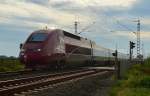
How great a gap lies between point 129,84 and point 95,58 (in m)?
37.8

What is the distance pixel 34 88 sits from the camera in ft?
60.6

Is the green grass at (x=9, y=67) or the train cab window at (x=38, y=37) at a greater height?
the train cab window at (x=38, y=37)

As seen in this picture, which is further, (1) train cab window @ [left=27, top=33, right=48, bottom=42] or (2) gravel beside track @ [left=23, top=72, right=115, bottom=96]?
(1) train cab window @ [left=27, top=33, right=48, bottom=42]

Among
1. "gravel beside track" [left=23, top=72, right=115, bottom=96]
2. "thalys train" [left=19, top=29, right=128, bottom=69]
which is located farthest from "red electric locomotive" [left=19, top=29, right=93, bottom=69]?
"gravel beside track" [left=23, top=72, right=115, bottom=96]

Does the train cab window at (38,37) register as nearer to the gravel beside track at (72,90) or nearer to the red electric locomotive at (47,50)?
the red electric locomotive at (47,50)

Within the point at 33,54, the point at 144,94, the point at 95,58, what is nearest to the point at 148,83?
the point at 144,94

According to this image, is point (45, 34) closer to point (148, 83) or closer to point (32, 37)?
point (32, 37)

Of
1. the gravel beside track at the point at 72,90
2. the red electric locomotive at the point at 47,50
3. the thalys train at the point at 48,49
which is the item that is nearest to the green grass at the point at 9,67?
the thalys train at the point at 48,49

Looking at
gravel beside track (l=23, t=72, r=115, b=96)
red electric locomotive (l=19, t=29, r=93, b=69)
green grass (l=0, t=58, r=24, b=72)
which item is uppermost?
red electric locomotive (l=19, t=29, r=93, b=69)

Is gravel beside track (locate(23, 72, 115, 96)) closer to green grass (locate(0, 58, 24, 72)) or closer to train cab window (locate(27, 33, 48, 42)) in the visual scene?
train cab window (locate(27, 33, 48, 42))

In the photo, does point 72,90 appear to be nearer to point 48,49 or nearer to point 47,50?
point 47,50

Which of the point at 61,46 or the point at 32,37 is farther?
the point at 61,46

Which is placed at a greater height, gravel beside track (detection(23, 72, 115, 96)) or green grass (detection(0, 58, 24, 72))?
green grass (detection(0, 58, 24, 72))

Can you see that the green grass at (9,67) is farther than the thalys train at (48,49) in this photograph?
Yes
